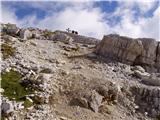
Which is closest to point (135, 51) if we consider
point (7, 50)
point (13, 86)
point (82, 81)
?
point (82, 81)

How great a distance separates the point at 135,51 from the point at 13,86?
14468mm

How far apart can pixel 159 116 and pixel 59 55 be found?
1225cm

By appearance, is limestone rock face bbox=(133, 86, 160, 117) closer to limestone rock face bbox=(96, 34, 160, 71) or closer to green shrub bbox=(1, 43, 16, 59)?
limestone rock face bbox=(96, 34, 160, 71)

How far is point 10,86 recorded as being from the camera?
27.0m

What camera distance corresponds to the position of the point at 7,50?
111 feet

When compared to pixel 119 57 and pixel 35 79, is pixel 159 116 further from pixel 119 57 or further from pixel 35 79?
pixel 119 57

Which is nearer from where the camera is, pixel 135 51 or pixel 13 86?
pixel 13 86

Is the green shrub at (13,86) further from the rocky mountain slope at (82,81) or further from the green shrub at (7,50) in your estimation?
the green shrub at (7,50)

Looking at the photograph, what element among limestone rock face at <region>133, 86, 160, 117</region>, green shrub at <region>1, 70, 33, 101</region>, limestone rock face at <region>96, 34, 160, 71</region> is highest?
limestone rock face at <region>96, 34, 160, 71</region>

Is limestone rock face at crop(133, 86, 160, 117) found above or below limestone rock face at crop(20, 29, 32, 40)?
below

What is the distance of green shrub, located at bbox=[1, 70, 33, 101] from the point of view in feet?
84.9

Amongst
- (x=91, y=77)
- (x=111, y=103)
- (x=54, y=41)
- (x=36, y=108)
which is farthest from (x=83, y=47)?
(x=36, y=108)

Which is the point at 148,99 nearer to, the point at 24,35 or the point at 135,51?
the point at 135,51

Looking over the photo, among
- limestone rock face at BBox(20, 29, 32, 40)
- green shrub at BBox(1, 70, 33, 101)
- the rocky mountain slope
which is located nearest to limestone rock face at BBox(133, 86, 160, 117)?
the rocky mountain slope
